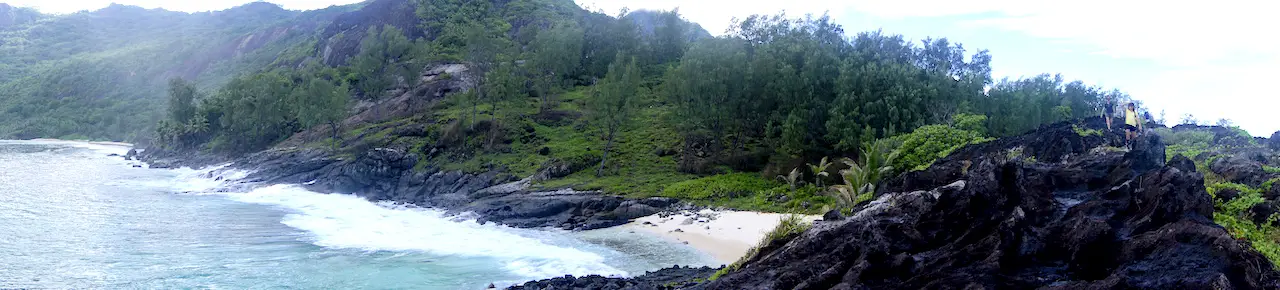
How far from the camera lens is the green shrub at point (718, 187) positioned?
124 ft

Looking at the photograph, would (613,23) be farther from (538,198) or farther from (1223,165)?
(1223,165)

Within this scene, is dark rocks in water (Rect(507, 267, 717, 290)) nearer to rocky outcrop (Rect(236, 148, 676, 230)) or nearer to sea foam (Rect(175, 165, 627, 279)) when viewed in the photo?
sea foam (Rect(175, 165, 627, 279))

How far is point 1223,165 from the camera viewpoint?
17922mm

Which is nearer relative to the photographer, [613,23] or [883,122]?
[883,122]

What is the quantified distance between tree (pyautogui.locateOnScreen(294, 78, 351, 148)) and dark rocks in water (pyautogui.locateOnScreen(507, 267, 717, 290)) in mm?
53236

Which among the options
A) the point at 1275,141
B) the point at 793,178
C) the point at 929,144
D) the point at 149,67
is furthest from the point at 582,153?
the point at 149,67

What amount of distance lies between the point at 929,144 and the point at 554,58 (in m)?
47.7

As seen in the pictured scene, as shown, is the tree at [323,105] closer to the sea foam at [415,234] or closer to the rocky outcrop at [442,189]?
the rocky outcrop at [442,189]

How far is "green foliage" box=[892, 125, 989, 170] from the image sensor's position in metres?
32.1

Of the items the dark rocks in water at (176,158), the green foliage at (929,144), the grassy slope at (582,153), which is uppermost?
the green foliage at (929,144)

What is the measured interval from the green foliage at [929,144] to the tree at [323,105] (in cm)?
5216

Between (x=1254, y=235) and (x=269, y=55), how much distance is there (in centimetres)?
15568

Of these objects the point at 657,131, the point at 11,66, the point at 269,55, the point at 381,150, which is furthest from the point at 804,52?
the point at 11,66

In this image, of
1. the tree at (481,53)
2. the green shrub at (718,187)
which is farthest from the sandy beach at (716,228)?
the tree at (481,53)
